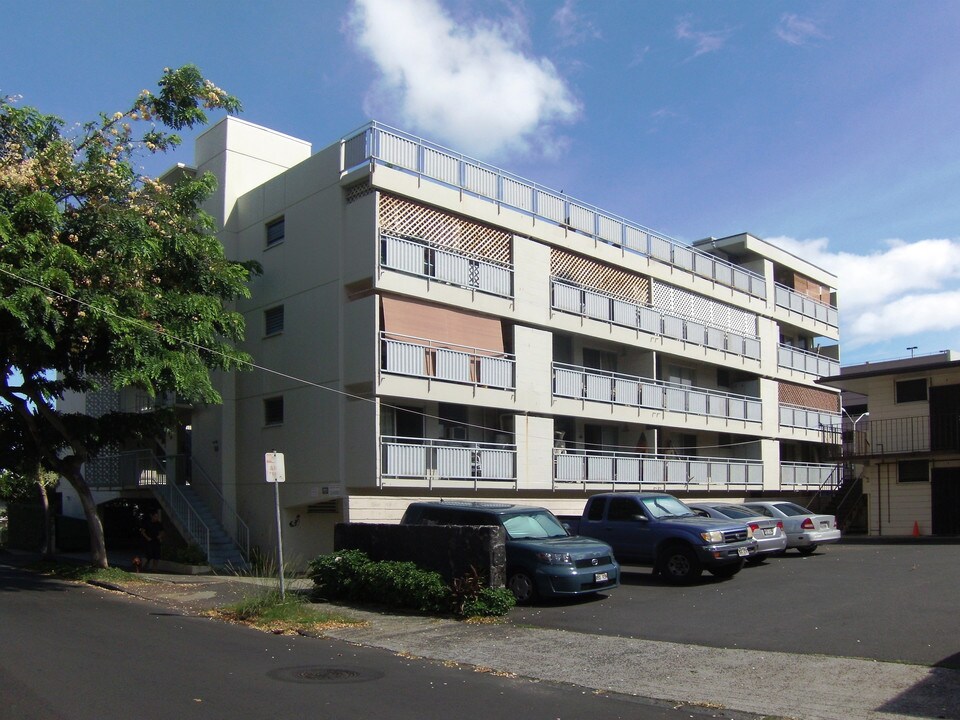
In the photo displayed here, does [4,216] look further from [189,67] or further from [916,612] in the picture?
[916,612]

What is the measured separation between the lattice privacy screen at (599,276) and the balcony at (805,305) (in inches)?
422

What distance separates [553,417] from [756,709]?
19.1 meters

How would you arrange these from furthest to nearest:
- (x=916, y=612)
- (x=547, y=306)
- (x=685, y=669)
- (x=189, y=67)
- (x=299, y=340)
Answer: (x=547, y=306) < (x=299, y=340) < (x=189, y=67) < (x=916, y=612) < (x=685, y=669)

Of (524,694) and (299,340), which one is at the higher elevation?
(299,340)

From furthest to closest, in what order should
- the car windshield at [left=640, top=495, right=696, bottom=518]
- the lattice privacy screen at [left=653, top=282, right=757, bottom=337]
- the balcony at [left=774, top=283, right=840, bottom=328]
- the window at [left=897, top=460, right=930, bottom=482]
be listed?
the balcony at [left=774, top=283, right=840, bottom=328] → the lattice privacy screen at [left=653, top=282, right=757, bottom=337] → the window at [left=897, top=460, right=930, bottom=482] → the car windshield at [left=640, top=495, right=696, bottom=518]

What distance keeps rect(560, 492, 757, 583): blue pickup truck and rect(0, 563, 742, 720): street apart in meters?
7.70

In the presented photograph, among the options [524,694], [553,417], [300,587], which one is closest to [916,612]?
[524,694]

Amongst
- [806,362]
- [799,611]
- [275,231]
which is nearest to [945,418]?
[806,362]

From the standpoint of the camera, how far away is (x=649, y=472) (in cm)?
2972

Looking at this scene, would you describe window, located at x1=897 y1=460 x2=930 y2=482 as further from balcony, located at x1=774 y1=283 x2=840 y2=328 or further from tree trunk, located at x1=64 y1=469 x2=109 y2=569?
tree trunk, located at x1=64 y1=469 x2=109 y2=569

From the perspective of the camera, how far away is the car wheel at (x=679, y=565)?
684 inches

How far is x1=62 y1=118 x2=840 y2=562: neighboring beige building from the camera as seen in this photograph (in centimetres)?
2262

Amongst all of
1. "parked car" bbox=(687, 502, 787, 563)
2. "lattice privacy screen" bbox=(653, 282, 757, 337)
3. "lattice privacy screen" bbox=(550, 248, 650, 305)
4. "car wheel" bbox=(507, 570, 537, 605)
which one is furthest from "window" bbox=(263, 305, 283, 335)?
"lattice privacy screen" bbox=(653, 282, 757, 337)

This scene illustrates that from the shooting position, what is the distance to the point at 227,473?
85.3 ft
